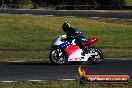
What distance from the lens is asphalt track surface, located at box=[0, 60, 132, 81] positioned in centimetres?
1493

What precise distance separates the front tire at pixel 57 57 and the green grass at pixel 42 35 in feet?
9.66

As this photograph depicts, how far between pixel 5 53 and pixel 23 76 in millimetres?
7988

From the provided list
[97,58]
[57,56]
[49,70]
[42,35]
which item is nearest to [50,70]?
[49,70]

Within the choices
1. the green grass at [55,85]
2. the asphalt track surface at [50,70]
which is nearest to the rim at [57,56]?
the asphalt track surface at [50,70]

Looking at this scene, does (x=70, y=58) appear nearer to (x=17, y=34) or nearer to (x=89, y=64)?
(x=89, y=64)

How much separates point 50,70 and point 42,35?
14416mm

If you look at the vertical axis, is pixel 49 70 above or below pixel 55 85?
below

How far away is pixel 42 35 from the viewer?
3077 centimetres

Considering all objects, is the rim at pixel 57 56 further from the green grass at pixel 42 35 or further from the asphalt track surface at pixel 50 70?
the green grass at pixel 42 35

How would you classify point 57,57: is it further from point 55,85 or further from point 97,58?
point 55,85

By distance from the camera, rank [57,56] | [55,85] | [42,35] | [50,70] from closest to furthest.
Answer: [55,85], [50,70], [57,56], [42,35]

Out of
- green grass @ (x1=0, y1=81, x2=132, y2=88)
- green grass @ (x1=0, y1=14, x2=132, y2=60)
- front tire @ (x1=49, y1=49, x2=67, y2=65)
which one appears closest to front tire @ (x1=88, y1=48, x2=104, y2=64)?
front tire @ (x1=49, y1=49, x2=67, y2=65)

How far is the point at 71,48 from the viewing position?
18.0 m

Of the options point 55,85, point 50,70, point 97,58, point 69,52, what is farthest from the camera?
point 97,58
